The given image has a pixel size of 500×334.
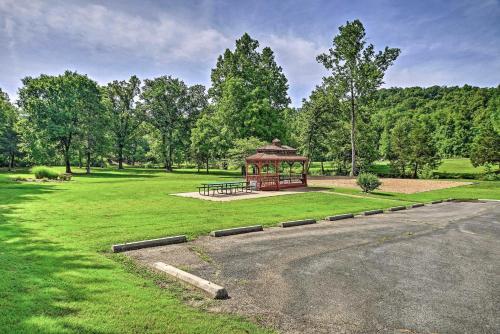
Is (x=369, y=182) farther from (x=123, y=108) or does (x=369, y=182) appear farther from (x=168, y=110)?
(x=123, y=108)

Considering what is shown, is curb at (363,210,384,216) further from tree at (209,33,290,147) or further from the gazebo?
tree at (209,33,290,147)

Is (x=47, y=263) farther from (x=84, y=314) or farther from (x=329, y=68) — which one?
(x=329, y=68)

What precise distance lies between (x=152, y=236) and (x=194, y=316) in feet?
18.2

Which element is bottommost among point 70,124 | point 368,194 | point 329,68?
point 368,194

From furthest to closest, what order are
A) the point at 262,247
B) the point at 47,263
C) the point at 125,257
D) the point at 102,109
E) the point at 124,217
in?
the point at 102,109 < the point at 124,217 < the point at 262,247 < the point at 125,257 < the point at 47,263

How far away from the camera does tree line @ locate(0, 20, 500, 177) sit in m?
43.3

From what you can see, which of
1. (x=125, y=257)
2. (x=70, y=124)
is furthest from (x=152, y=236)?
(x=70, y=124)

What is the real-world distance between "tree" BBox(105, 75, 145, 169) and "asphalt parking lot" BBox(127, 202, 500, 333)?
54.0m

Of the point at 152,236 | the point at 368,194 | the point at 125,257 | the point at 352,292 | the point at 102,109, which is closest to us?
the point at 352,292

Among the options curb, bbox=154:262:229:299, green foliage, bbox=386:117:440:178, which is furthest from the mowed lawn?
green foliage, bbox=386:117:440:178

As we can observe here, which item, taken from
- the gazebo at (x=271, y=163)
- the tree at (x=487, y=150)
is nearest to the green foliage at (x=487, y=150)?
the tree at (x=487, y=150)

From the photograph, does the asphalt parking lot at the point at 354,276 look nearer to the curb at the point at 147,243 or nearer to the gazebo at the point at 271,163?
the curb at the point at 147,243

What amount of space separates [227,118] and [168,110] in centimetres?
1527

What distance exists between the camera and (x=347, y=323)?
5000mm
